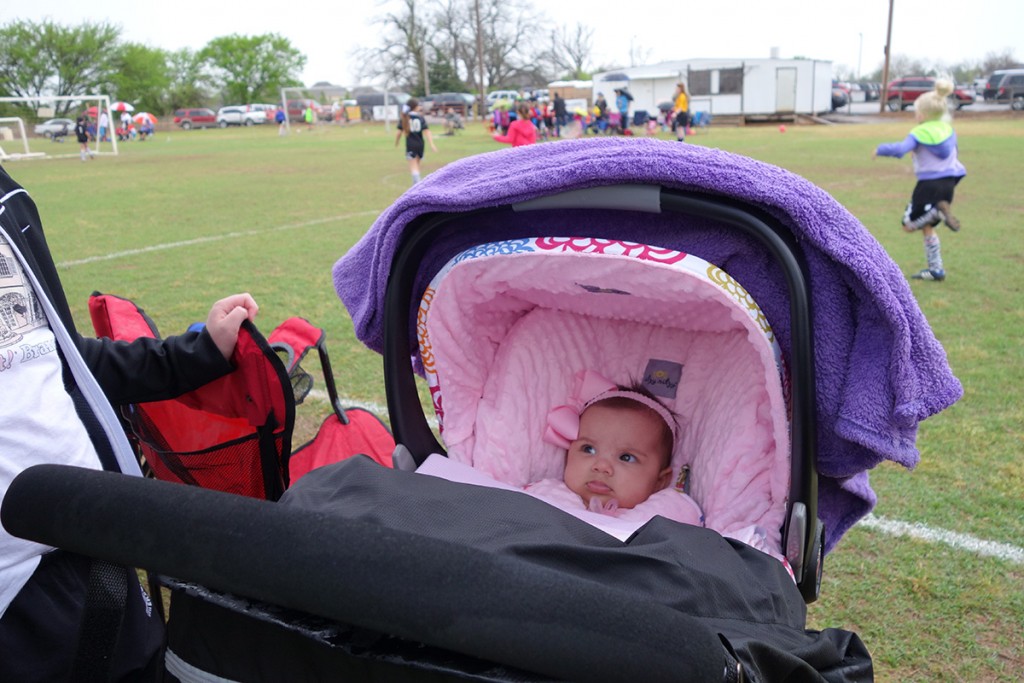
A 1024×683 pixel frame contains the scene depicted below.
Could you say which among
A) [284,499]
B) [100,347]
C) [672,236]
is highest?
[672,236]

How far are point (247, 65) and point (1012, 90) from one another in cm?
5925

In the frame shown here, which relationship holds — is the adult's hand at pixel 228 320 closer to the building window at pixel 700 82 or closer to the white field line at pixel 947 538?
the white field line at pixel 947 538

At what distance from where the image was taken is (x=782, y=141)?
842 inches

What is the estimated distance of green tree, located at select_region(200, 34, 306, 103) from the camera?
6819 cm

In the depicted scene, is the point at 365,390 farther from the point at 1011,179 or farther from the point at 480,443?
the point at 1011,179

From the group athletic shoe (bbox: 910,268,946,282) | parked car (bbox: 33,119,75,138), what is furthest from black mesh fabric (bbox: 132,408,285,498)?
parked car (bbox: 33,119,75,138)

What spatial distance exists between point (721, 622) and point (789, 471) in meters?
0.57

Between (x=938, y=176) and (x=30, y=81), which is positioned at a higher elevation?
(x=30, y=81)

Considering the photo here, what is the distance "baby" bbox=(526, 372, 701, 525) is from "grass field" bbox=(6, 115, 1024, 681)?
76cm

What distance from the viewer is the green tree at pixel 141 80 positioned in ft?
176

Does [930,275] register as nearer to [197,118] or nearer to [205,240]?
[205,240]

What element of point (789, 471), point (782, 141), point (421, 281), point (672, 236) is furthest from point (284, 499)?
point (782, 141)

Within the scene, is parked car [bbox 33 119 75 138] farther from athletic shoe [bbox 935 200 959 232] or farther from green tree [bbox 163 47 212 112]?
athletic shoe [bbox 935 200 959 232]

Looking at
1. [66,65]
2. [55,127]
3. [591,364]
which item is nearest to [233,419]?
[591,364]
